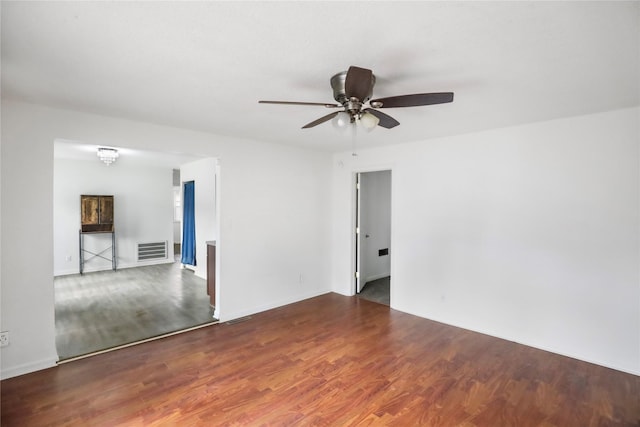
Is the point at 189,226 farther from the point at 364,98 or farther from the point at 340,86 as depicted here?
the point at 364,98

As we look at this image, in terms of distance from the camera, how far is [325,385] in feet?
8.43

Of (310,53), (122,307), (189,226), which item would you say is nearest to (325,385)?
(310,53)

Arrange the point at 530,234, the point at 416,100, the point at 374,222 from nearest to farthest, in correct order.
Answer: the point at 416,100
the point at 530,234
the point at 374,222

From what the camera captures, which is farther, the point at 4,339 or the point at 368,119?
the point at 4,339

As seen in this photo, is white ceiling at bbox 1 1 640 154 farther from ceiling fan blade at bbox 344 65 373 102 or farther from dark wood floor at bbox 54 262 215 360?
dark wood floor at bbox 54 262 215 360

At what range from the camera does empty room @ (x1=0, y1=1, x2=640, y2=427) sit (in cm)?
163

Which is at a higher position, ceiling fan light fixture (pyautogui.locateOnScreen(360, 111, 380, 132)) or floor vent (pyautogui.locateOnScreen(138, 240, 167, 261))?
ceiling fan light fixture (pyautogui.locateOnScreen(360, 111, 380, 132))

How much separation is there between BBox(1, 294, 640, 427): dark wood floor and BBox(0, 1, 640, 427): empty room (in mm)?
22

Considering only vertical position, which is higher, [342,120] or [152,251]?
[342,120]

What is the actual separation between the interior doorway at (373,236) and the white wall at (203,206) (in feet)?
9.40

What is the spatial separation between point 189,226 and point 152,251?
65.6 inches

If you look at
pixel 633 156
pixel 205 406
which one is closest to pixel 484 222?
pixel 633 156

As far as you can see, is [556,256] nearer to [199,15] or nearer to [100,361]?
[199,15]

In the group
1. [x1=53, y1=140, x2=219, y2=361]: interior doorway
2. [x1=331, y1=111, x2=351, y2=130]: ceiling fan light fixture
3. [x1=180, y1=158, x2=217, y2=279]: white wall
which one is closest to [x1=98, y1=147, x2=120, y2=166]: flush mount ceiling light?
[x1=53, y1=140, x2=219, y2=361]: interior doorway
